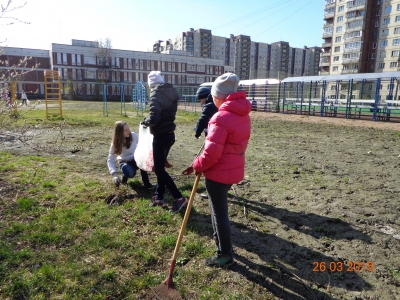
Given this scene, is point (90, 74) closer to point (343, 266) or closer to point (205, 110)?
point (205, 110)

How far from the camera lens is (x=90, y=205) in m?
4.21

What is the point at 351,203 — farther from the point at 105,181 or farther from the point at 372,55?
the point at 372,55

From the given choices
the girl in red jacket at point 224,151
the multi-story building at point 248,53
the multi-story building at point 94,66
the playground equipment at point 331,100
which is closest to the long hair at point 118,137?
the girl in red jacket at point 224,151

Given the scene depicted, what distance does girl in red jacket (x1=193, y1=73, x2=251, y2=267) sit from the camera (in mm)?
2615

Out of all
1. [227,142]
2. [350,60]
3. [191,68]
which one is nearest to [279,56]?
[191,68]

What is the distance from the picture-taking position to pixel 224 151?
8.90ft

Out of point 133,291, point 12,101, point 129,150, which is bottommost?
point 133,291

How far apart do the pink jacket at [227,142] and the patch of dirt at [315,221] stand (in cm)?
97

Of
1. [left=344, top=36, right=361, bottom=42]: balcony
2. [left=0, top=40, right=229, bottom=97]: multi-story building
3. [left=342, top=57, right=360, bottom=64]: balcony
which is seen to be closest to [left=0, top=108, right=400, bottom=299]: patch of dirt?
[left=0, top=40, right=229, bottom=97]: multi-story building

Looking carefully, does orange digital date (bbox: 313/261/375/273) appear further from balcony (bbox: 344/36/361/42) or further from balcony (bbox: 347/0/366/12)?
balcony (bbox: 347/0/366/12)

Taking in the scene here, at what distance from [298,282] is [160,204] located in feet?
6.98

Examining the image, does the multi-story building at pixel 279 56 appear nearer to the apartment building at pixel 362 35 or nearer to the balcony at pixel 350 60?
the apartment building at pixel 362 35

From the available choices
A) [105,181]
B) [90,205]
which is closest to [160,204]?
[90,205]

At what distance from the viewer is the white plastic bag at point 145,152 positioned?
14.3ft
